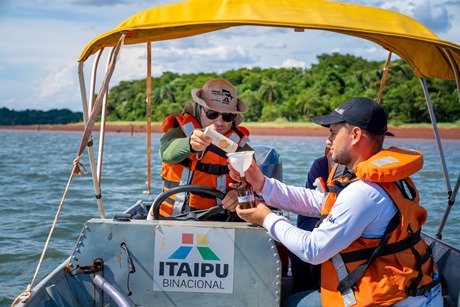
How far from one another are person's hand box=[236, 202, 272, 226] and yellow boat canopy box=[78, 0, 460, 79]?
2.79ft

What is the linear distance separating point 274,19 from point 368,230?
1101 millimetres

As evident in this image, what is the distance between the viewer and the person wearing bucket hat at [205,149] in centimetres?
431

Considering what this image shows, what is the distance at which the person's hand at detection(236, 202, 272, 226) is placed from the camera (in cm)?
345

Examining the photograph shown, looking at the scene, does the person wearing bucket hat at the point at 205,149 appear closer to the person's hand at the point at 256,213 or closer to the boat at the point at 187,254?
the boat at the point at 187,254

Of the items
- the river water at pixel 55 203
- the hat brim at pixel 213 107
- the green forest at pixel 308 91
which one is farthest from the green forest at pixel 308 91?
the hat brim at pixel 213 107

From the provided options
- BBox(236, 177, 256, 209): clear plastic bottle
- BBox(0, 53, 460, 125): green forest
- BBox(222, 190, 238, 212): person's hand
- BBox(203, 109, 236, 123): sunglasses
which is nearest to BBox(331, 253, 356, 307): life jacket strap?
BBox(236, 177, 256, 209): clear plastic bottle

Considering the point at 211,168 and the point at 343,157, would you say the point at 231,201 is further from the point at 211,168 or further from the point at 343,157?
the point at 343,157

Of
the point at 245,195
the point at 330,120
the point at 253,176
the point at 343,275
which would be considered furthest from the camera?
the point at 253,176

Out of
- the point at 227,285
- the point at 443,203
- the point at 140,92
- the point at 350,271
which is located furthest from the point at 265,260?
the point at 140,92

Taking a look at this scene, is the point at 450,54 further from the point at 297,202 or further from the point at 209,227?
the point at 209,227

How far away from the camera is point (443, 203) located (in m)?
14.3

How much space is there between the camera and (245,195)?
359 cm

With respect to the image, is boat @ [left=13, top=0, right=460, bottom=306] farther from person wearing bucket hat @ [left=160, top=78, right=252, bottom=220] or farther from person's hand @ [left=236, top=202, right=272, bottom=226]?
person wearing bucket hat @ [left=160, top=78, right=252, bottom=220]

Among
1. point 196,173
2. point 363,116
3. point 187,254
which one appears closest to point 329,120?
point 363,116
